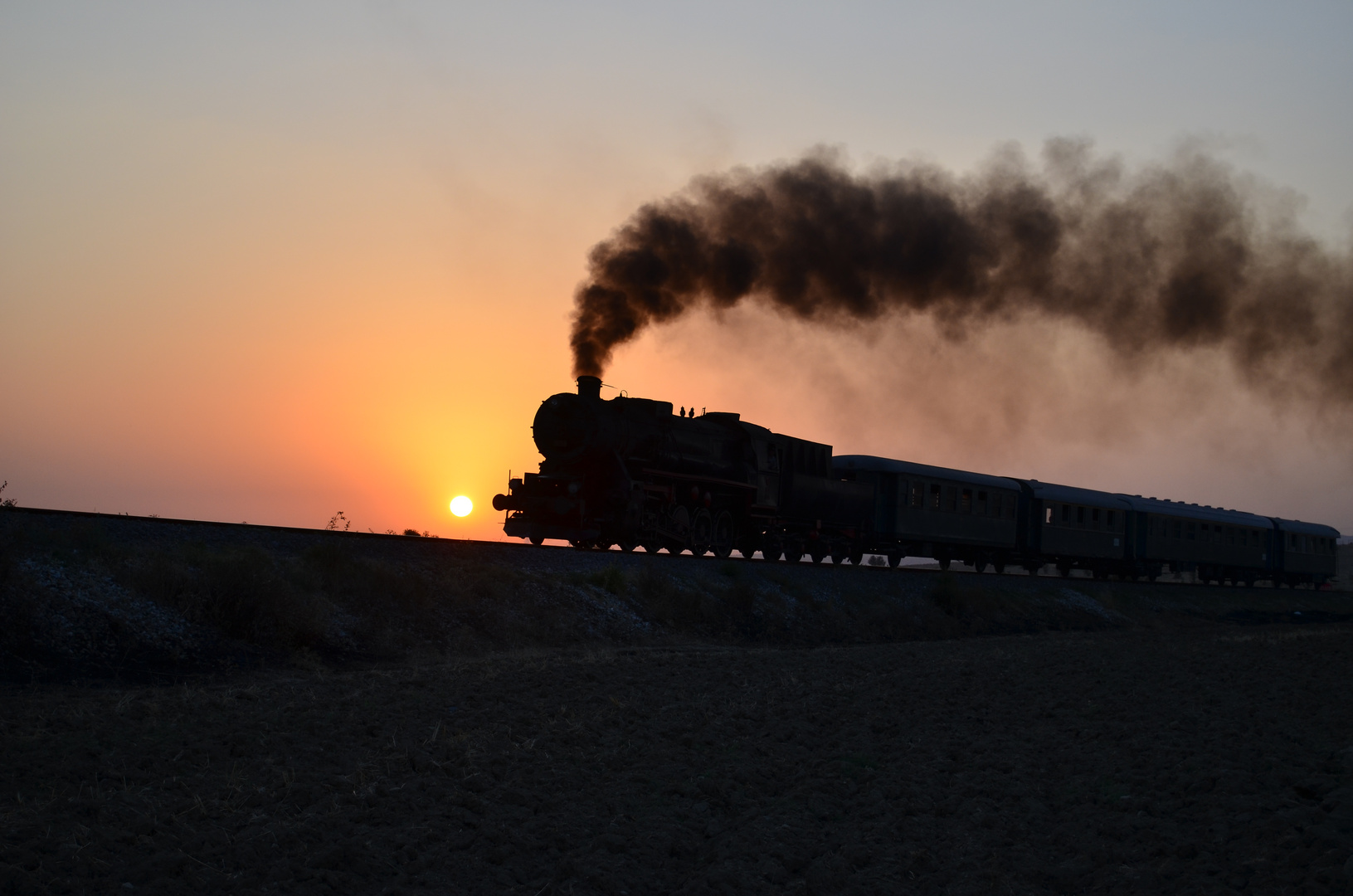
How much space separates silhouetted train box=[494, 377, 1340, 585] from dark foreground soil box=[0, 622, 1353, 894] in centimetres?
989

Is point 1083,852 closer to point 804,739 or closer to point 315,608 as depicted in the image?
point 804,739

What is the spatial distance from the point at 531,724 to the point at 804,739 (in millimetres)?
2360

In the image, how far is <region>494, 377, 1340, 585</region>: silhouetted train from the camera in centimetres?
2133

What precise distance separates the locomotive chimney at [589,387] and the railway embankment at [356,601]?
324cm

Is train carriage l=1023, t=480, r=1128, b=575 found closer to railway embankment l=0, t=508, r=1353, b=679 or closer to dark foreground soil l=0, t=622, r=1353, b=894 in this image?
railway embankment l=0, t=508, r=1353, b=679

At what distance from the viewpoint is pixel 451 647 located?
48.6ft

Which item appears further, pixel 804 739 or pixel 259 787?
pixel 804 739

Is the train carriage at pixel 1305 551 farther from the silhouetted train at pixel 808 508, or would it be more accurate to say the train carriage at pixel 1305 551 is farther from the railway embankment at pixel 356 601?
the railway embankment at pixel 356 601

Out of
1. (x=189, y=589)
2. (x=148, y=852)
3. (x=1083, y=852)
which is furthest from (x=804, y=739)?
(x=189, y=589)

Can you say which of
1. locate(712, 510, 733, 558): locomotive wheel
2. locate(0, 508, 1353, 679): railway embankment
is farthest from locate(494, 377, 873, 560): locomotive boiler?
locate(0, 508, 1353, 679): railway embankment

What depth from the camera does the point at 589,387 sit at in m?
21.8

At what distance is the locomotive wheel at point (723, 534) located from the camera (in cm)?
2441

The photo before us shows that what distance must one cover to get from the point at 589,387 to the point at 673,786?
1478cm

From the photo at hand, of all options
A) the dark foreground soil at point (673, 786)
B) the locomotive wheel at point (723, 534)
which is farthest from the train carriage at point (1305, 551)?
the dark foreground soil at point (673, 786)
